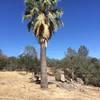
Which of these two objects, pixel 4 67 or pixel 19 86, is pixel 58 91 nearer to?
pixel 19 86

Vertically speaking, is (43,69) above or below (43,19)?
below

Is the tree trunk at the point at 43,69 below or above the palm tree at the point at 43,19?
below

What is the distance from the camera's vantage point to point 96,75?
53219 millimetres

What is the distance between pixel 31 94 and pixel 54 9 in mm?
10568

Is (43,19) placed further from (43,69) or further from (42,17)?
(43,69)

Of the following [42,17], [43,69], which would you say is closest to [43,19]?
[42,17]

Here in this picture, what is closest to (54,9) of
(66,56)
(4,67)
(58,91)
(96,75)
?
(58,91)

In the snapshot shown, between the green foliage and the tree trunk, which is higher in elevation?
the green foliage

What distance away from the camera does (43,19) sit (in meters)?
30.8

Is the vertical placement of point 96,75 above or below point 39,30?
below

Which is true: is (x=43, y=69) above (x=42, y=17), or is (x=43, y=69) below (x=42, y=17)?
below

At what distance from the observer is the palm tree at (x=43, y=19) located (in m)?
30.7

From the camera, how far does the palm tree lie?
3069 centimetres

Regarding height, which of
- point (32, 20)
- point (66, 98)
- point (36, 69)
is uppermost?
point (32, 20)
